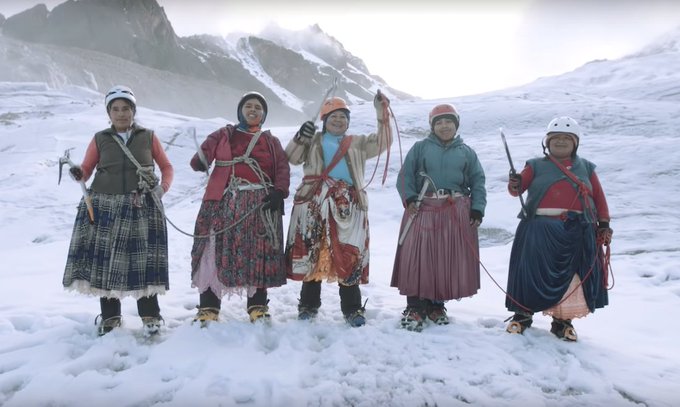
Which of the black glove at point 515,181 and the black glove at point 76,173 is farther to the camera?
the black glove at point 515,181

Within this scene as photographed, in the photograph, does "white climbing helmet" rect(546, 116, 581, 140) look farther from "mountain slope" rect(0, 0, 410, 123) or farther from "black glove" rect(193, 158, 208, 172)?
"mountain slope" rect(0, 0, 410, 123)

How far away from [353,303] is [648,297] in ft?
11.6

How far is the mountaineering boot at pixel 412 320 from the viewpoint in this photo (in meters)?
3.59

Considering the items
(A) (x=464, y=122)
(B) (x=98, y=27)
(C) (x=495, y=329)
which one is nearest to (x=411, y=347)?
(C) (x=495, y=329)

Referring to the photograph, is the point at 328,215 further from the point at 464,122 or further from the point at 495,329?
the point at 464,122

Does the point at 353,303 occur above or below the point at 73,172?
below

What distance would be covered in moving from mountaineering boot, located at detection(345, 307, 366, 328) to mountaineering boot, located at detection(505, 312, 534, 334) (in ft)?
3.72

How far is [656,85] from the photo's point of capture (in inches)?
906

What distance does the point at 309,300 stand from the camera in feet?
12.5

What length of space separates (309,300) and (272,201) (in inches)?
36.9

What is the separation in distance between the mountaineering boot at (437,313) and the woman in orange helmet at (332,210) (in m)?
0.58

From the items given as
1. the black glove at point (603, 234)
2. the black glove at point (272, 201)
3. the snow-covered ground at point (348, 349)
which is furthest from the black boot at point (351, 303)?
the black glove at point (603, 234)

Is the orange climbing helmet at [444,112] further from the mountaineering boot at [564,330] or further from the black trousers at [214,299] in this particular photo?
the black trousers at [214,299]

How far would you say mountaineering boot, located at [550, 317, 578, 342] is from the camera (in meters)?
3.48
